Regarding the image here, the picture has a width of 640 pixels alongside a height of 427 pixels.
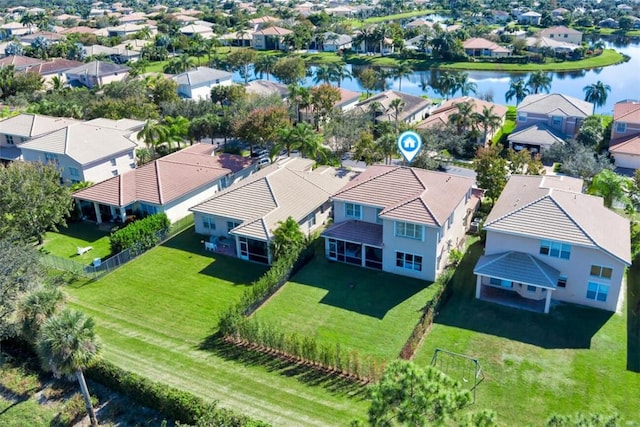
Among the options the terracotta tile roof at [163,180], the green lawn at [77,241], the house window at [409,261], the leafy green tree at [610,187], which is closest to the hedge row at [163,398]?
the green lawn at [77,241]

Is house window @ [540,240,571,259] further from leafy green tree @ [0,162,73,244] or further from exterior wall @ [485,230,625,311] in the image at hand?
leafy green tree @ [0,162,73,244]

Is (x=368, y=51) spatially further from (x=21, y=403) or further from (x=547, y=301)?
(x=21, y=403)

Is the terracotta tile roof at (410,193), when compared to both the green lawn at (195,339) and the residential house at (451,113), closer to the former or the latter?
the green lawn at (195,339)

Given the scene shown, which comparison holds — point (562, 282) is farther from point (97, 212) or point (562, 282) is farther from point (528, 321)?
point (97, 212)

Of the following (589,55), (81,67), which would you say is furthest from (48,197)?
(589,55)

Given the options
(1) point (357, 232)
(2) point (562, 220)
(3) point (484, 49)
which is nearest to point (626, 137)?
(2) point (562, 220)

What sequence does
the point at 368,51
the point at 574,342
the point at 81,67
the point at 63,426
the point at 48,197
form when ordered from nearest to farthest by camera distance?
1. the point at 63,426
2. the point at 574,342
3. the point at 48,197
4. the point at 81,67
5. the point at 368,51
